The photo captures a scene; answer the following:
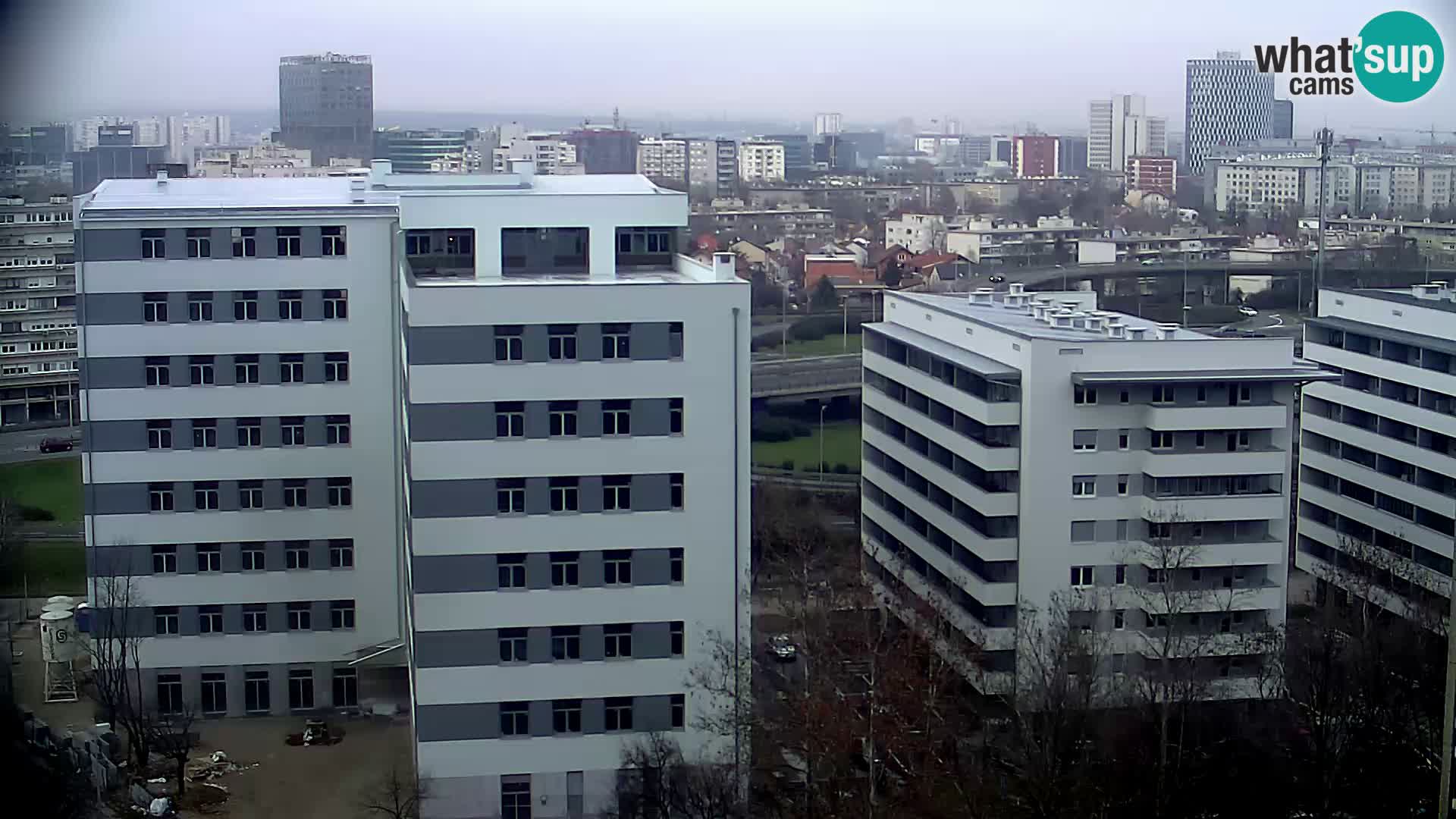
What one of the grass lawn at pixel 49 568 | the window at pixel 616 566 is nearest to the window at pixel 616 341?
the window at pixel 616 566

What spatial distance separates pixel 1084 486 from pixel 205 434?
2.62m

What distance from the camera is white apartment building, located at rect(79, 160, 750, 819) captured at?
396 cm

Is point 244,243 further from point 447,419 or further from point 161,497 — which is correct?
point 447,419

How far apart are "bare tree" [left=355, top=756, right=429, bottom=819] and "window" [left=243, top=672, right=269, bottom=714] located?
676mm

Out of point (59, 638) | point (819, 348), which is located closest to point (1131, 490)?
point (59, 638)

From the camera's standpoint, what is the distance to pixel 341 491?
16.6 ft

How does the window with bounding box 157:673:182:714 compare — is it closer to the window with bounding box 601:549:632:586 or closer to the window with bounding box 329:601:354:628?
the window with bounding box 329:601:354:628

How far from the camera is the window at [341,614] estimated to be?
16.7 feet

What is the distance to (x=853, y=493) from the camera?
799cm

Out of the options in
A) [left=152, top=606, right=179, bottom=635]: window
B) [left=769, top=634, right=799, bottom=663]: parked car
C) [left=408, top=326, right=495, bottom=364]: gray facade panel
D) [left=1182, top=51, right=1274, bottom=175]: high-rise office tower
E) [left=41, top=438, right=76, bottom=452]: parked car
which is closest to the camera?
[left=408, top=326, right=495, bottom=364]: gray facade panel

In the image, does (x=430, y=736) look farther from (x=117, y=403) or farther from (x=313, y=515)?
(x=117, y=403)

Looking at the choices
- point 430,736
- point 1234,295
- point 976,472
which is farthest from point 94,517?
point 1234,295

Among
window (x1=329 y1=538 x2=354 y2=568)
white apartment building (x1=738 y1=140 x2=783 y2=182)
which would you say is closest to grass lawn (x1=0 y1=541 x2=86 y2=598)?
window (x1=329 y1=538 x2=354 y2=568)

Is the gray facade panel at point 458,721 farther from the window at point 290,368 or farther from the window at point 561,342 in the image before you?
the window at point 290,368
